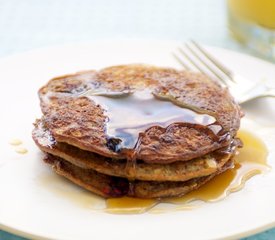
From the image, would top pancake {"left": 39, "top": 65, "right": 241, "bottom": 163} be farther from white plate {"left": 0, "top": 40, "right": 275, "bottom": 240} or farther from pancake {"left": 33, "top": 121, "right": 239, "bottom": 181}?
white plate {"left": 0, "top": 40, "right": 275, "bottom": 240}

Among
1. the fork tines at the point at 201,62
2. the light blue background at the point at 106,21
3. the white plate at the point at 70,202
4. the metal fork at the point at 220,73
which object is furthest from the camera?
the light blue background at the point at 106,21

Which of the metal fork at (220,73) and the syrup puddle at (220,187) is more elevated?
the metal fork at (220,73)

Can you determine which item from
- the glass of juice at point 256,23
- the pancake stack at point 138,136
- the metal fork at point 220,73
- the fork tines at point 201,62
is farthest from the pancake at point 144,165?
the glass of juice at point 256,23

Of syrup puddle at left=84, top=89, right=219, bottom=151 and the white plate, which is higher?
syrup puddle at left=84, top=89, right=219, bottom=151

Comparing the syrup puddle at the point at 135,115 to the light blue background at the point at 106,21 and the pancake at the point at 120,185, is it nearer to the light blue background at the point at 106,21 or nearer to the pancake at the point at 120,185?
the pancake at the point at 120,185

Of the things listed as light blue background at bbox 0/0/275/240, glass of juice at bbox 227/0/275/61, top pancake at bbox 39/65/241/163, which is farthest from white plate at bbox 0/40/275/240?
light blue background at bbox 0/0/275/240

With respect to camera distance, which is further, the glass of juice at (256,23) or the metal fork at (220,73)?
the glass of juice at (256,23)

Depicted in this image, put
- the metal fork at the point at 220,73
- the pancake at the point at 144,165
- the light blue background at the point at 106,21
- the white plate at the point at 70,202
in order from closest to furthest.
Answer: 1. the white plate at the point at 70,202
2. the pancake at the point at 144,165
3. the metal fork at the point at 220,73
4. the light blue background at the point at 106,21
